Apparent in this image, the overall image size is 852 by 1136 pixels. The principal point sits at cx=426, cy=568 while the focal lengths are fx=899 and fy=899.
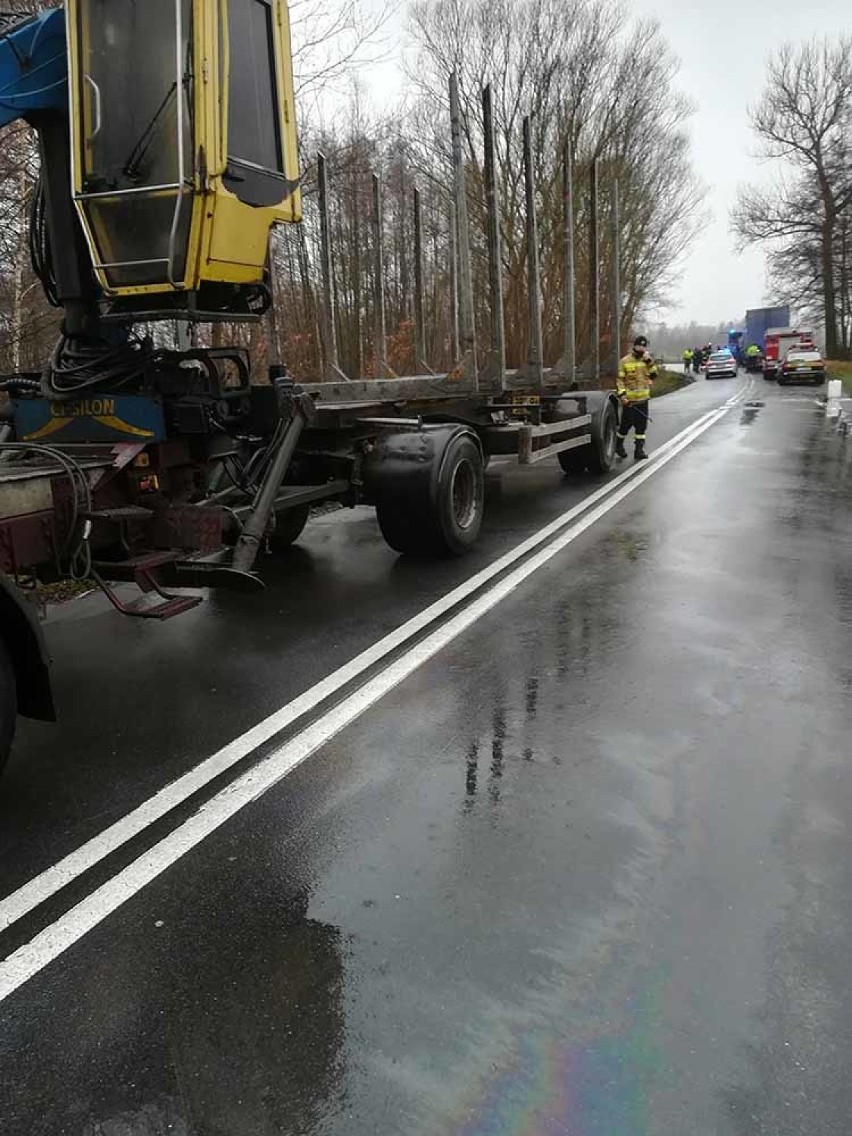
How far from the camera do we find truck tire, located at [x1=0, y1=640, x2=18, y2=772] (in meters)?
3.60

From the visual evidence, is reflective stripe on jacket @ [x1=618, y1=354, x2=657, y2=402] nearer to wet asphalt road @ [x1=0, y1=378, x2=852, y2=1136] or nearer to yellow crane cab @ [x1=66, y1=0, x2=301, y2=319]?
wet asphalt road @ [x1=0, y1=378, x2=852, y2=1136]

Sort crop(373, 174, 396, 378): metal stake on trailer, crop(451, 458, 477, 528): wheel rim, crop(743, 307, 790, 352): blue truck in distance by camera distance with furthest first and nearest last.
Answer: crop(743, 307, 790, 352): blue truck in distance < crop(373, 174, 396, 378): metal stake on trailer < crop(451, 458, 477, 528): wheel rim

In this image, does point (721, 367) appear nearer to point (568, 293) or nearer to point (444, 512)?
point (568, 293)

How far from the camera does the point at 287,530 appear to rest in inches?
327

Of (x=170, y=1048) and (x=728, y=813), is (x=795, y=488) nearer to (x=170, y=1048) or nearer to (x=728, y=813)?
(x=728, y=813)

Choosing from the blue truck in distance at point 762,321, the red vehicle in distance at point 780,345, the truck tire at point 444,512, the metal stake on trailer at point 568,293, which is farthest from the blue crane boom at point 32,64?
the blue truck in distance at point 762,321

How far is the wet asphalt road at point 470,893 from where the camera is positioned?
2314mm

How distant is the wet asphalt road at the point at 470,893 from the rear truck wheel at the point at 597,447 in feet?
21.9

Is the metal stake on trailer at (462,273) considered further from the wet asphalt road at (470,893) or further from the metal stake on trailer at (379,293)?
the wet asphalt road at (470,893)

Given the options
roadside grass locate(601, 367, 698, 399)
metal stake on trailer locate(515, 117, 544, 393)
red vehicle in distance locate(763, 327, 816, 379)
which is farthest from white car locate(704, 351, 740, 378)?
metal stake on trailer locate(515, 117, 544, 393)

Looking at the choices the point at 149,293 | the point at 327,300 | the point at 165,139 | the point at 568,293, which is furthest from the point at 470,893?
the point at 568,293

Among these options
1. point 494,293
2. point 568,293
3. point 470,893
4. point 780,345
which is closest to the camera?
point 470,893

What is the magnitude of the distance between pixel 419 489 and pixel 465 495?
911 millimetres

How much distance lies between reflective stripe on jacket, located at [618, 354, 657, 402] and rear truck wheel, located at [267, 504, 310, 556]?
288 inches
